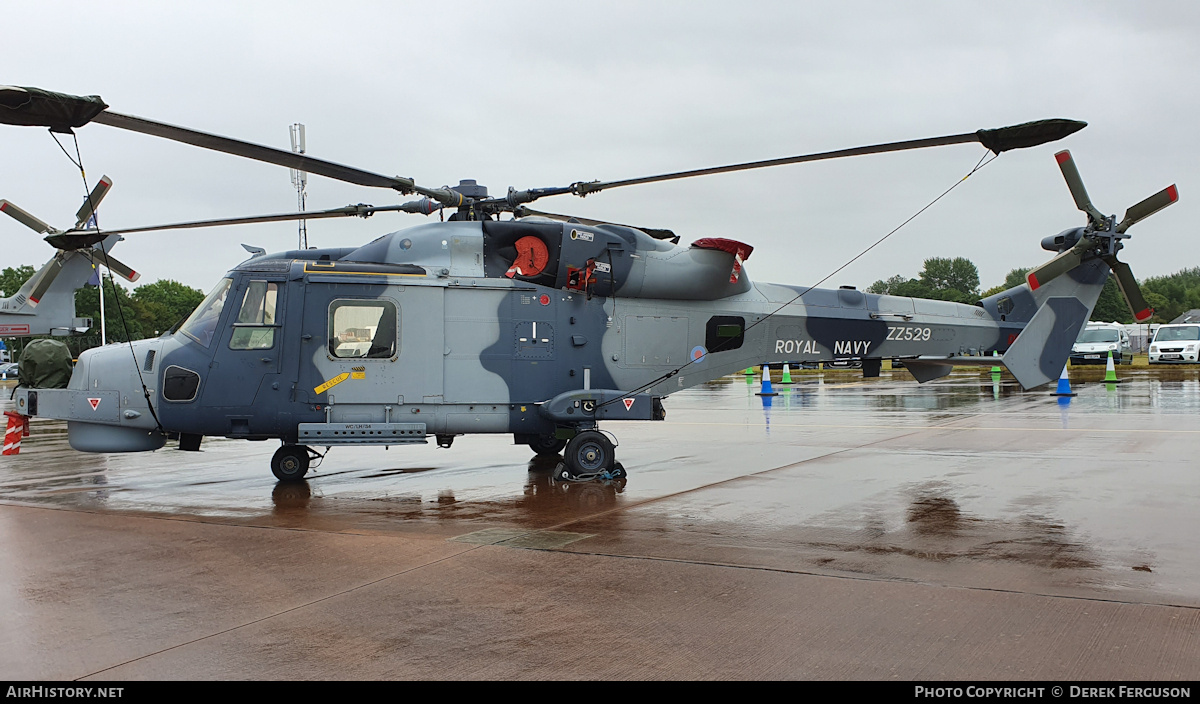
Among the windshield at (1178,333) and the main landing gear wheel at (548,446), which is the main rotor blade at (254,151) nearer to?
the main landing gear wheel at (548,446)

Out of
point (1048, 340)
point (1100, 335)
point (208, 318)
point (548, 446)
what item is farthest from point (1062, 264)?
point (1100, 335)

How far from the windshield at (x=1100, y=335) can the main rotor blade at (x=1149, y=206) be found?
84.5 ft

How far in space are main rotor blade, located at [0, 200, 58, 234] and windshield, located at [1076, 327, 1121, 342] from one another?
39275 mm

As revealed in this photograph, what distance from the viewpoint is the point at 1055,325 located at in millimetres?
11477

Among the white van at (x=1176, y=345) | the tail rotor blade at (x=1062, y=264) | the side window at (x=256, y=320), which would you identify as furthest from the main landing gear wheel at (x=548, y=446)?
the white van at (x=1176, y=345)

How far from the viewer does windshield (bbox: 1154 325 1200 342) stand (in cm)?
3344

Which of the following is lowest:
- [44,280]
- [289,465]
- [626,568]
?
[626,568]

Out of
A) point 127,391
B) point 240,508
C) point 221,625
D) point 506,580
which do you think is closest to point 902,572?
point 506,580

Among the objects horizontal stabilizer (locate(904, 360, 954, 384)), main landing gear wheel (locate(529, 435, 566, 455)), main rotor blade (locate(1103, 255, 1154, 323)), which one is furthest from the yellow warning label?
main rotor blade (locate(1103, 255, 1154, 323))

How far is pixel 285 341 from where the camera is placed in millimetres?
9430

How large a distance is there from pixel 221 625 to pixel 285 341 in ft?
17.2

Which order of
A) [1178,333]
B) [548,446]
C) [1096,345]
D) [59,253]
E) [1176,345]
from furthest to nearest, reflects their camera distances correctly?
[1178,333]
[1096,345]
[1176,345]
[59,253]
[548,446]

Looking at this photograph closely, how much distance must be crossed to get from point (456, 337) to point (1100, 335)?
3266 centimetres

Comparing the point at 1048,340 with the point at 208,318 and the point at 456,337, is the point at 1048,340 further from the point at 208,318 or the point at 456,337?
the point at 208,318
